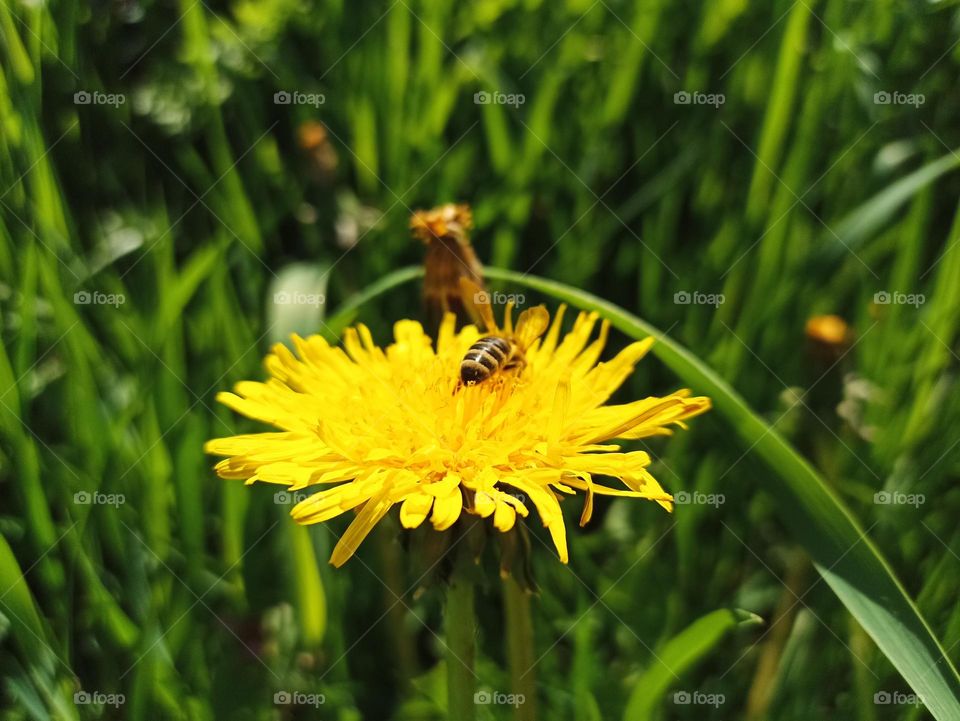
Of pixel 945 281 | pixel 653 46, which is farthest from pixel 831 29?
pixel 945 281

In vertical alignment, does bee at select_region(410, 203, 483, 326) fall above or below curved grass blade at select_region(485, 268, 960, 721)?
above

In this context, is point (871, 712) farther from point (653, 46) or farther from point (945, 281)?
point (653, 46)
